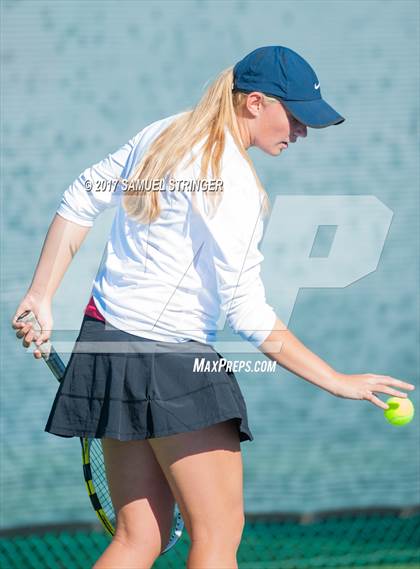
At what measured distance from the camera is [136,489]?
2.23 metres

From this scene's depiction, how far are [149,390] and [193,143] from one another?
0.45 metres

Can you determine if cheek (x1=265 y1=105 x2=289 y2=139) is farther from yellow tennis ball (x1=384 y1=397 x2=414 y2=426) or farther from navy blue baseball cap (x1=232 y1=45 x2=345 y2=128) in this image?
yellow tennis ball (x1=384 y1=397 x2=414 y2=426)

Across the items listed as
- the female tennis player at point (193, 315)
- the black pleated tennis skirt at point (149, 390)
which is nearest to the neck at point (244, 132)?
the female tennis player at point (193, 315)

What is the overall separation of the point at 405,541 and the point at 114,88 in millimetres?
1707

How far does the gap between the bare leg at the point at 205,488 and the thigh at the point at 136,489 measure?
10cm

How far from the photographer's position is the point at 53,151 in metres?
3.68

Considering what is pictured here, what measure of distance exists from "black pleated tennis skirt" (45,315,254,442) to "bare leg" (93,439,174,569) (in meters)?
0.12

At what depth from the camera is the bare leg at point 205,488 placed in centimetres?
210

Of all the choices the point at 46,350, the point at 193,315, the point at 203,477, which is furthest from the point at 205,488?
the point at 46,350

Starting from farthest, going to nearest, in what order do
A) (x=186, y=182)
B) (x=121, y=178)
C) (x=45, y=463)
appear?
(x=45, y=463) < (x=121, y=178) < (x=186, y=182)

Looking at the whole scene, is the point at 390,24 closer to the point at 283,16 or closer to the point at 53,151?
the point at 283,16

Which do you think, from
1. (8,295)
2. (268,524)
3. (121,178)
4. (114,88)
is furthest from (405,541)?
(121,178)

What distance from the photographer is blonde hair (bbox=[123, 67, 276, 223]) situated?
208 cm

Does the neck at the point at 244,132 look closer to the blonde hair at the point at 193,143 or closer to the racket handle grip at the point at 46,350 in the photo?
the blonde hair at the point at 193,143
